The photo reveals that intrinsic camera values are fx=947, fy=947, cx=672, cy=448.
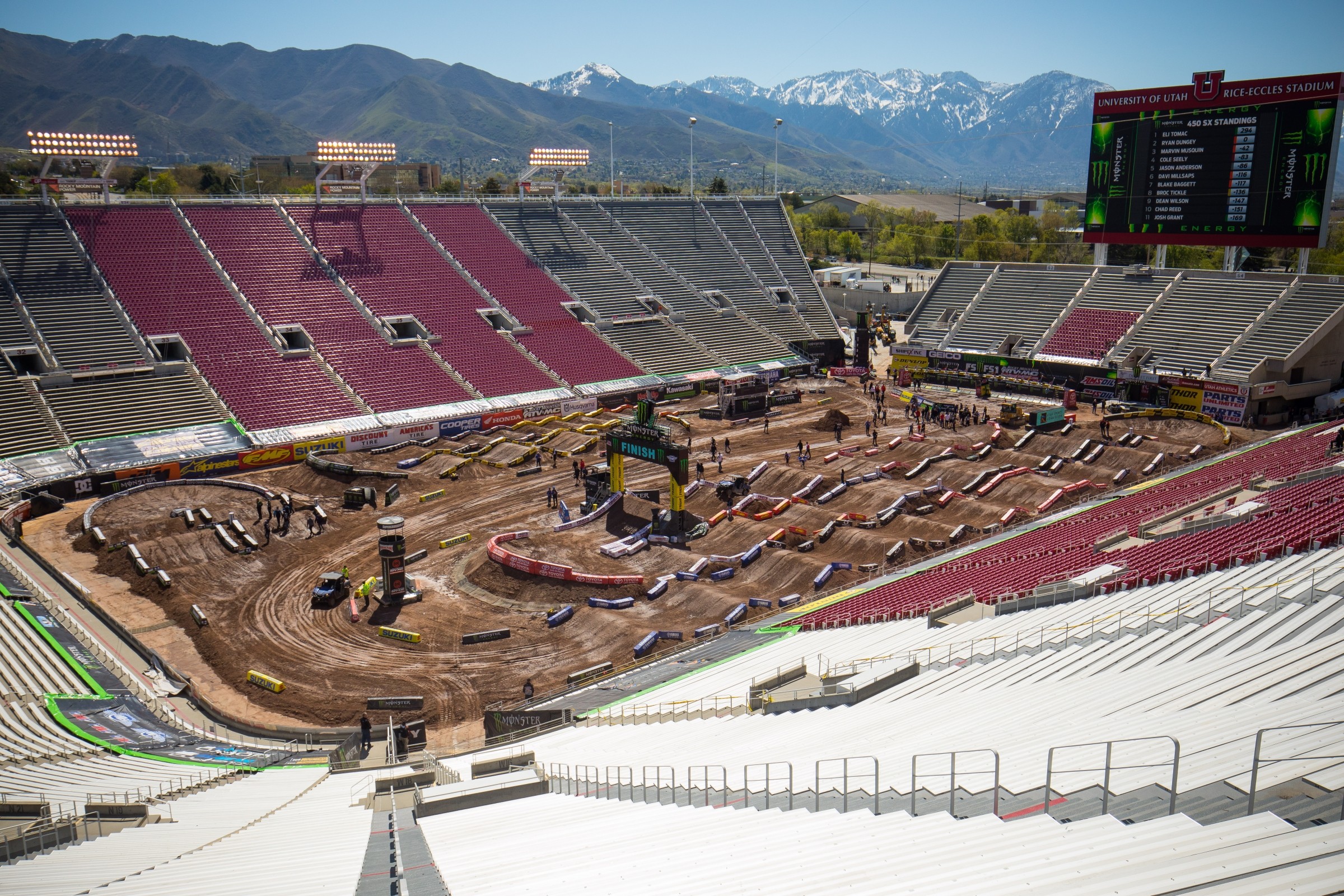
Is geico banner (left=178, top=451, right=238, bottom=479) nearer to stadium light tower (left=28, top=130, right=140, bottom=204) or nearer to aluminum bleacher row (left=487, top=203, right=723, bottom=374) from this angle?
stadium light tower (left=28, top=130, right=140, bottom=204)

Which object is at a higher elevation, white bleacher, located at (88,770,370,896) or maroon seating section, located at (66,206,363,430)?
maroon seating section, located at (66,206,363,430)

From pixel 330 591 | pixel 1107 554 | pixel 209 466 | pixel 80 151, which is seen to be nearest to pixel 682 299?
pixel 209 466

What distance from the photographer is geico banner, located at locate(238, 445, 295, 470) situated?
49.2 m

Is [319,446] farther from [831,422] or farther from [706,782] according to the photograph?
[706,782]

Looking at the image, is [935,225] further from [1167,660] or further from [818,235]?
[1167,660]

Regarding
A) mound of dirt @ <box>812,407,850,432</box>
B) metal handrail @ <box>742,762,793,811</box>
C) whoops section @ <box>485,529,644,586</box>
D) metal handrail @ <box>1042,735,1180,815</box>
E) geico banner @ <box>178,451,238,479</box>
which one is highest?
metal handrail @ <box>1042,735,1180,815</box>

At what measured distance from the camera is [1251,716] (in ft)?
40.5

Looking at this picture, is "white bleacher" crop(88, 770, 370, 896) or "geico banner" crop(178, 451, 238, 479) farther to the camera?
"geico banner" crop(178, 451, 238, 479)

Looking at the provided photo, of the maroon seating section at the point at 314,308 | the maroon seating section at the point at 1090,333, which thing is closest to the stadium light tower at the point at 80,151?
the maroon seating section at the point at 314,308

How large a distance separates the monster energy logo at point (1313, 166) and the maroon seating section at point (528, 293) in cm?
4069

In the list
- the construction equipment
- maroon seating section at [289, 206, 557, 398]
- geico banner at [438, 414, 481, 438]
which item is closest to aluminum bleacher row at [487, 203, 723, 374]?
maroon seating section at [289, 206, 557, 398]

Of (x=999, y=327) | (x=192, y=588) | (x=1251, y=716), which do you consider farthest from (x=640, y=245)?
(x=1251, y=716)

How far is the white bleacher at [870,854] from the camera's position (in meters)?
8.24

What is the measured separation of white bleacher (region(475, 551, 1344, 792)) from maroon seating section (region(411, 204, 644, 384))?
139ft
